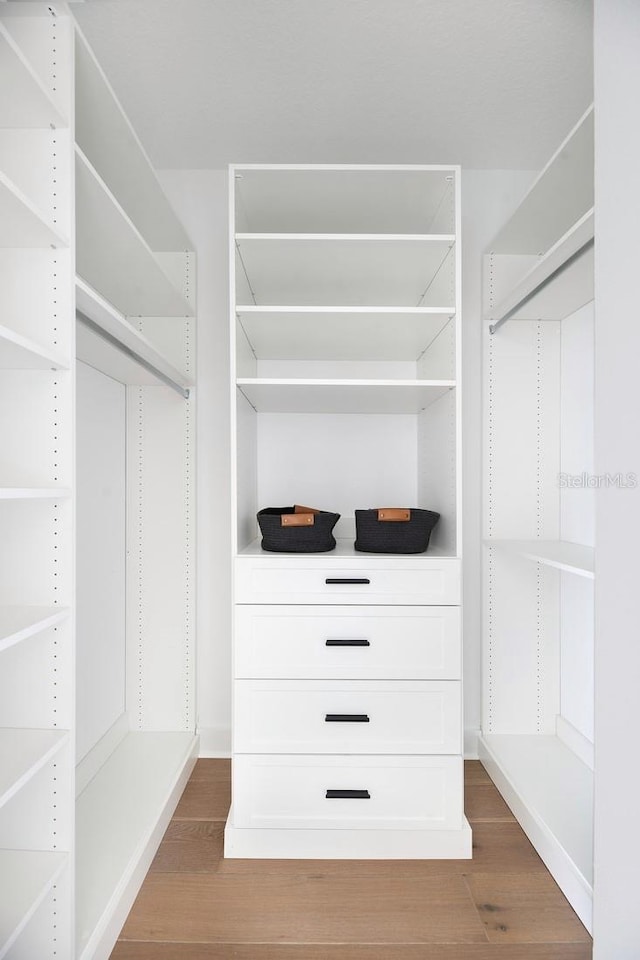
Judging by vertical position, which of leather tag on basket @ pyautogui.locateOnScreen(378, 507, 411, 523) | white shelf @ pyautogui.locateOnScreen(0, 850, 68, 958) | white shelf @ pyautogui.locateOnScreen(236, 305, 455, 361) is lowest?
white shelf @ pyautogui.locateOnScreen(0, 850, 68, 958)

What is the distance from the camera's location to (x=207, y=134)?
217cm

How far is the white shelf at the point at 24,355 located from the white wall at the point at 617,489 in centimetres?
111

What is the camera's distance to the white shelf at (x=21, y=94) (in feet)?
3.48

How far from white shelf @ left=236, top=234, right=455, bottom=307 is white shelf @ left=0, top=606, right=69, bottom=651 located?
1.19m

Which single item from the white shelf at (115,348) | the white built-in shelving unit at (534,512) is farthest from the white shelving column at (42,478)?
the white built-in shelving unit at (534,512)

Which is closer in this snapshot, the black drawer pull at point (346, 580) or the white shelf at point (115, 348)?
the white shelf at point (115, 348)

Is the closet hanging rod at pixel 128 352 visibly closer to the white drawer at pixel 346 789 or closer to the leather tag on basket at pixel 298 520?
the leather tag on basket at pixel 298 520

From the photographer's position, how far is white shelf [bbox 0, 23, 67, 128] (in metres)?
1.06

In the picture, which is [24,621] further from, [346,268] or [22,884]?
[346,268]

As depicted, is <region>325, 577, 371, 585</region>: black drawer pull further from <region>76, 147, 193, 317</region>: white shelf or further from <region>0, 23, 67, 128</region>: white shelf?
<region>0, 23, 67, 128</region>: white shelf

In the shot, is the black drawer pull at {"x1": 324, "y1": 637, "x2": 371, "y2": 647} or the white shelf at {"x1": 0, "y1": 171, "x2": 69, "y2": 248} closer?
the white shelf at {"x1": 0, "y1": 171, "x2": 69, "y2": 248}

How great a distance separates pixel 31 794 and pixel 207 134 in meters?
2.10

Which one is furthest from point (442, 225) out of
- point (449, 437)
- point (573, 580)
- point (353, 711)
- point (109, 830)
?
point (109, 830)

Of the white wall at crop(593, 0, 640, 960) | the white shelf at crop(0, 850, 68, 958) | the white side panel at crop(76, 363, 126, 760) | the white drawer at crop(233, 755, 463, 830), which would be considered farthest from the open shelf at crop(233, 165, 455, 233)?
the white shelf at crop(0, 850, 68, 958)
